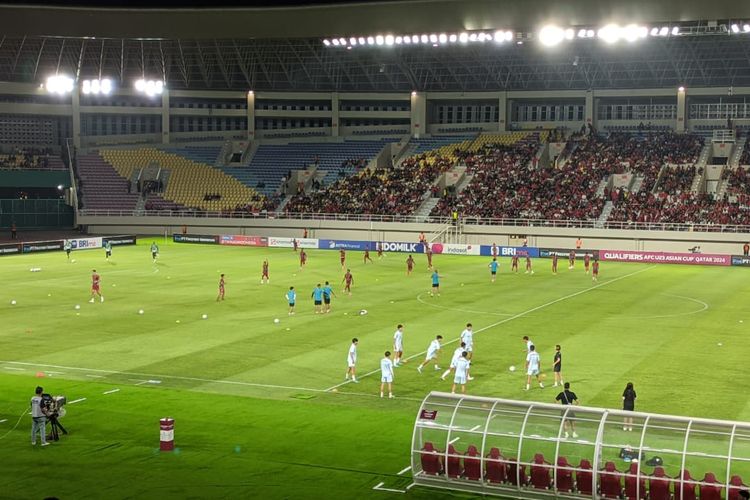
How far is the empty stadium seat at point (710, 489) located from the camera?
55.1ft

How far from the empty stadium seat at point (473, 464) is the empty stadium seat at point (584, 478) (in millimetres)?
→ 1997

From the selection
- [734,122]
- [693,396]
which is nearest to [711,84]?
[734,122]

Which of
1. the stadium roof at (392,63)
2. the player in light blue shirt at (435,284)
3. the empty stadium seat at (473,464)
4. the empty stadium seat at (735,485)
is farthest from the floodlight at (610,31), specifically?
the empty stadium seat at (735,485)

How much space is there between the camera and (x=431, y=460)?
19.4 meters

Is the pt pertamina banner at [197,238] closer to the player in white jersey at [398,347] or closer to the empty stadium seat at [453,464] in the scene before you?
the player in white jersey at [398,347]

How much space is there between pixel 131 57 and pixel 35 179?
15.9 meters

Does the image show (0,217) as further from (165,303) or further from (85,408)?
(85,408)

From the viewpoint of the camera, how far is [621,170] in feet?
287

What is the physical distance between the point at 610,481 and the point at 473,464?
9.09 feet

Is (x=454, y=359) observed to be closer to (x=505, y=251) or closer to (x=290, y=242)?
(x=505, y=251)

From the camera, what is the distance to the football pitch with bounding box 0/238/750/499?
2064 cm

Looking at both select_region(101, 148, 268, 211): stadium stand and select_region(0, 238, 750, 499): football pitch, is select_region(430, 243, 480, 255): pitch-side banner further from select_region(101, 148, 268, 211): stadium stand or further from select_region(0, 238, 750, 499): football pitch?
select_region(101, 148, 268, 211): stadium stand

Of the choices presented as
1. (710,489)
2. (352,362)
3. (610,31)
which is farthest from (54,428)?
(610,31)

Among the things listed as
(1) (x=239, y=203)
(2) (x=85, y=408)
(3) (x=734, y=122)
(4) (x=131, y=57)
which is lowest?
(2) (x=85, y=408)
